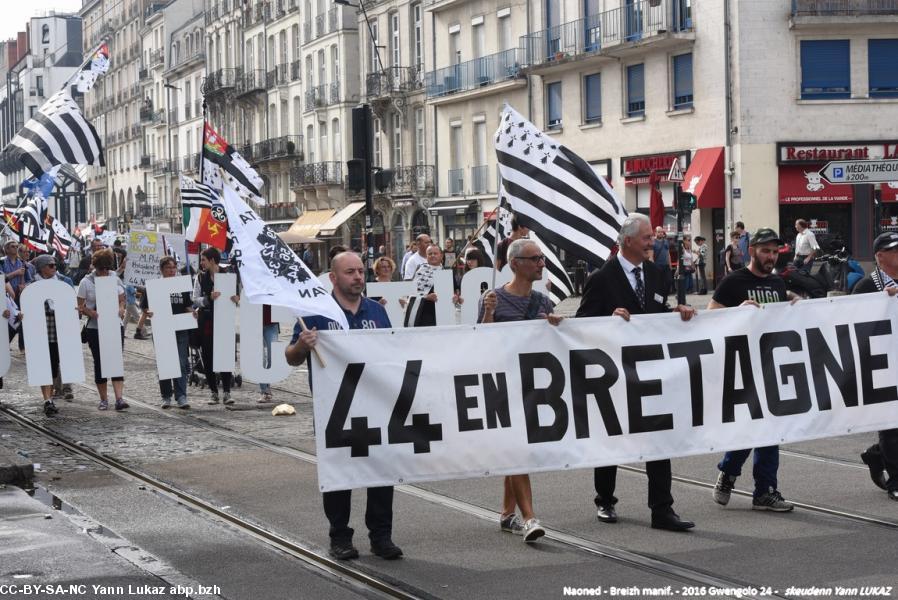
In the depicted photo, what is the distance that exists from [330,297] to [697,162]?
98.6 feet

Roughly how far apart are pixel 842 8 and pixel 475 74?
1478 centimetres

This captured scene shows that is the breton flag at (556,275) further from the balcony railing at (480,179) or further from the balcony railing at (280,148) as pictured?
the balcony railing at (280,148)

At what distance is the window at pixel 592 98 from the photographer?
4166 centimetres

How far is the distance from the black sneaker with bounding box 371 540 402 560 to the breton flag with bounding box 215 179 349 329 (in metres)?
1.21

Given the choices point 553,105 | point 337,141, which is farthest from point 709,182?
point 337,141

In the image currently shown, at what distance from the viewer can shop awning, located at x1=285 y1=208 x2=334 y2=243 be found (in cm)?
6103

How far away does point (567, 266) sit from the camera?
40.2 metres

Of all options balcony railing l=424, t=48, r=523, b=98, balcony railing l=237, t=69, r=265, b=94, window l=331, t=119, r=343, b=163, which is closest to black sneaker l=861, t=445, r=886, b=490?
balcony railing l=424, t=48, r=523, b=98

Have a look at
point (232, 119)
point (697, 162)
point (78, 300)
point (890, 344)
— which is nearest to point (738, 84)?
point (697, 162)

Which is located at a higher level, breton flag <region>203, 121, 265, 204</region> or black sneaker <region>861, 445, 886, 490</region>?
breton flag <region>203, 121, 265, 204</region>

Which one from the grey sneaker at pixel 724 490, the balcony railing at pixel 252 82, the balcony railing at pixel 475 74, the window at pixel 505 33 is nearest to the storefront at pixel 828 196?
the balcony railing at pixel 475 74

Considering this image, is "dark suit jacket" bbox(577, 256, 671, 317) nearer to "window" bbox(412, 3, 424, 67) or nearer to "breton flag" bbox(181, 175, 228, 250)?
"breton flag" bbox(181, 175, 228, 250)

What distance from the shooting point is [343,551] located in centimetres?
750

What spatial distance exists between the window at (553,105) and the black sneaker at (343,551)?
120 feet
